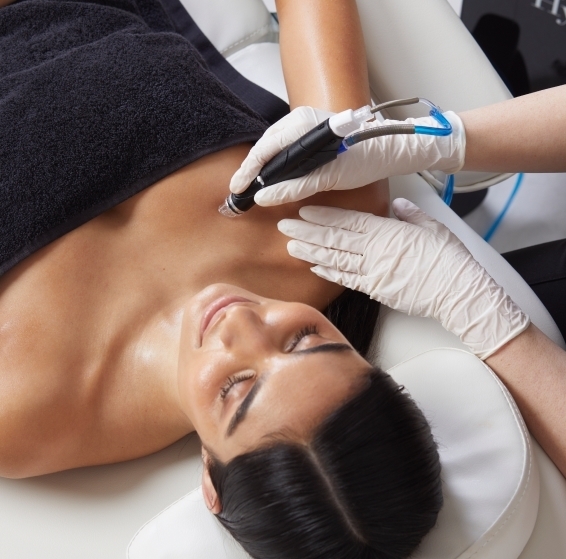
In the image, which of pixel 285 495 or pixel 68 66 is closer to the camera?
pixel 285 495

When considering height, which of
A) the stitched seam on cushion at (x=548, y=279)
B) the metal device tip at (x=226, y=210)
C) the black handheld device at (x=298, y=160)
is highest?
the black handheld device at (x=298, y=160)

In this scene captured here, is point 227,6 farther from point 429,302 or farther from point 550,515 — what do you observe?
point 550,515

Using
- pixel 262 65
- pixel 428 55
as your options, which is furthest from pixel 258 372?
pixel 262 65

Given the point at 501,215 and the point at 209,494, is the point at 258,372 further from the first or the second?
the point at 501,215

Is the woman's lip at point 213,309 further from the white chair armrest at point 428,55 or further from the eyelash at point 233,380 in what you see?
the white chair armrest at point 428,55

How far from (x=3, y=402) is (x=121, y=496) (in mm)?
281

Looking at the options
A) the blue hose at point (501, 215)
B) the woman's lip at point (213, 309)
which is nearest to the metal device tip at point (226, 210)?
the woman's lip at point (213, 309)

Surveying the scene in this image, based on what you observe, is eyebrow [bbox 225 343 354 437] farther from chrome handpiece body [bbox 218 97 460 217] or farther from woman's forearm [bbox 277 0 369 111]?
woman's forearm [bbox 277 0 369 111]

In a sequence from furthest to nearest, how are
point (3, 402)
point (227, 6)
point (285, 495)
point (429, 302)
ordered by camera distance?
1. point (227, 6)
2. point (429, 302)
3. point (3, 402)
4. point (285, 495)

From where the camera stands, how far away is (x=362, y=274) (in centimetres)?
115

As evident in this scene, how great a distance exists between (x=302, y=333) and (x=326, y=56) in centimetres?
61

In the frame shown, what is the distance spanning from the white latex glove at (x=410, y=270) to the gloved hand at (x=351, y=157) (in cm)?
8

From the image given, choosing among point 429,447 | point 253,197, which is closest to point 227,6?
point 253,197

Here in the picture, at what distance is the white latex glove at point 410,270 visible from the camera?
1.10 metres
